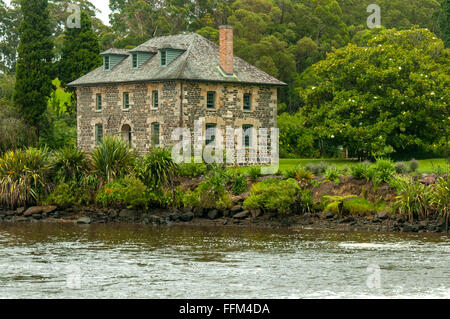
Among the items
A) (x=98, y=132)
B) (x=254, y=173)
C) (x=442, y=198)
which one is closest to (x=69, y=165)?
(x=254, y=173)

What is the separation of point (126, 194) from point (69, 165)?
3.93 metres

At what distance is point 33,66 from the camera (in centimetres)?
6431

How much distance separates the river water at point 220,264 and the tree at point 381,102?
38.1 feet

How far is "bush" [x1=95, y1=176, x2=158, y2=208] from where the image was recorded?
40.9m

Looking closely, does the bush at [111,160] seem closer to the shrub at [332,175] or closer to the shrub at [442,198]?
the shrub at [332,175]

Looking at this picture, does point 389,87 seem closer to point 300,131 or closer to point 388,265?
point 300,131

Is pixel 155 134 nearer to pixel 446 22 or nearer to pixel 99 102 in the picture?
pixel 99 102

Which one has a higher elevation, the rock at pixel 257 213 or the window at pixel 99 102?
the window at pixel 99 102

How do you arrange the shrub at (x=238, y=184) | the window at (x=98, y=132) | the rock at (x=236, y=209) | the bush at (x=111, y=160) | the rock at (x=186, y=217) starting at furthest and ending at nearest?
the window at (x=98, y=132)
the bush at (x=111, y=160)
the shrub at (x=238, y=184)
the rock at (x=186, y=217)
the rock at (x=236, y=209)

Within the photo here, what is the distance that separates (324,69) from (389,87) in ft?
14.9

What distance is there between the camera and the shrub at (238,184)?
1620 inches

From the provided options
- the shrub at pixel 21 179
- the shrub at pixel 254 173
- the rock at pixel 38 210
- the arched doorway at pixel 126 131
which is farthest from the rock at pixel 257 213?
the arched doorway at pixel 126 131

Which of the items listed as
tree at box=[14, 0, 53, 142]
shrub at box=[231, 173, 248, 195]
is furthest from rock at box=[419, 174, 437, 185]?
tree at box=[14, 0, 53, 142]

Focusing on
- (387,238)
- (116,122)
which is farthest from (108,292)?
(116,122)
